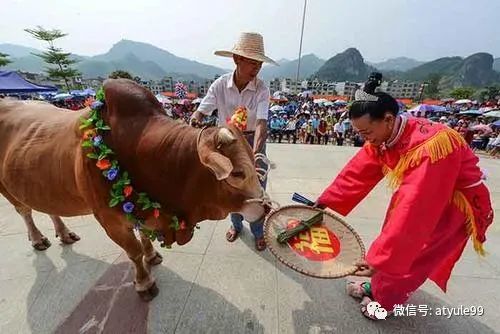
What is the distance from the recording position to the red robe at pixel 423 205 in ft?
5.52

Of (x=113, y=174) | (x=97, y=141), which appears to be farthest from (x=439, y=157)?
(x=97, y=141)

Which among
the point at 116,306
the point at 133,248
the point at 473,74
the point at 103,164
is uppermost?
the point at 103,164

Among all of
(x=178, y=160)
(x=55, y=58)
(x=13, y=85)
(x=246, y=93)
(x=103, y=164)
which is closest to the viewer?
(x=178, y=160)

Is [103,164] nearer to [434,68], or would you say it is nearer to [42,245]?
[42,245]

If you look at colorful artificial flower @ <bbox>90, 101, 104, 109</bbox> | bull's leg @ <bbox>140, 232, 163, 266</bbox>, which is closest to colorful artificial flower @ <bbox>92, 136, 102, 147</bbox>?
colorful artificial flower @ <bbox>90, 101, 104, 109</bbox>

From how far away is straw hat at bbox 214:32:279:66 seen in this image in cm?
229

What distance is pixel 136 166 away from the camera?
1747mm

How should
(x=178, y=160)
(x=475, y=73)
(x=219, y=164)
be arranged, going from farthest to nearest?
(x=475, y=73), (x=178, y=160), (x=219, y=164)

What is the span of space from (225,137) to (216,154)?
101mm

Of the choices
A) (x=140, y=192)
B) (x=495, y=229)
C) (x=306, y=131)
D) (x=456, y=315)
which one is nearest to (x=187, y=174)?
(x=140, y=192)

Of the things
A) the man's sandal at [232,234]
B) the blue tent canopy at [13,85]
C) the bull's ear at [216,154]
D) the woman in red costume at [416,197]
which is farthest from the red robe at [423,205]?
the blue tent canopy at [13,85]

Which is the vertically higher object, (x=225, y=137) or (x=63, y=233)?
(x=225, y=137)

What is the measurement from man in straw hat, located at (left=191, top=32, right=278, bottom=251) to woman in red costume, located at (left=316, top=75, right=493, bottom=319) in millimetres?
879

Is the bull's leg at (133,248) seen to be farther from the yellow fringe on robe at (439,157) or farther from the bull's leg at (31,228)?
the yellow fringe on robe at (439,157)
